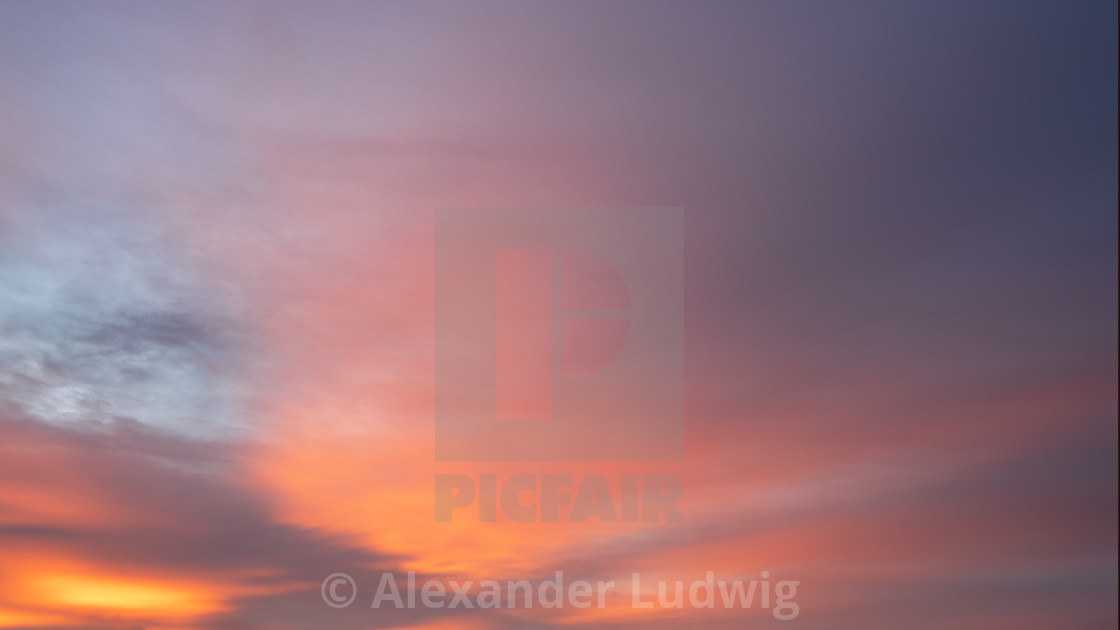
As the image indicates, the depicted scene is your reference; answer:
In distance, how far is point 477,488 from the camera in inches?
1307

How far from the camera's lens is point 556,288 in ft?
105

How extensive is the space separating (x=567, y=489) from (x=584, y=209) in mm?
14702

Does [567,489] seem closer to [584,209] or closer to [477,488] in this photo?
[477,488]

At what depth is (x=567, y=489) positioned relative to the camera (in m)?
34.1

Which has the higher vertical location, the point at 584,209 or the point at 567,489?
the point at 584,209

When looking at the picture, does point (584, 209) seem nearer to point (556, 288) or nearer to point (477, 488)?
point (556, 288)

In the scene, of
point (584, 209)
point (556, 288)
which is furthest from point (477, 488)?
point (584, 209)

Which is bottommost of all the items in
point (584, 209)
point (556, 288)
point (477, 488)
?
point (477, 488)

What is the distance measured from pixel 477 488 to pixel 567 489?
4763mm

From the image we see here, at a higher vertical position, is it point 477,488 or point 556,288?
point 556,288

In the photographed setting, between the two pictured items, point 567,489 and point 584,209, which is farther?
point 567,489

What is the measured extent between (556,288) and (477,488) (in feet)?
36.5

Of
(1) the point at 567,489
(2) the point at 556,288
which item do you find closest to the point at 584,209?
(2) the point at 556,288

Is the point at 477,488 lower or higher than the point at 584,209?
lower
